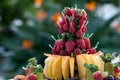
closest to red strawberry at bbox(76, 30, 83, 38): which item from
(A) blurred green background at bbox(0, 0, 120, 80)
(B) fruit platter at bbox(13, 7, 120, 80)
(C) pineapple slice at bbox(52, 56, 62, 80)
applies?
(B) fruit platter at bbox(13, 7, 120, 80)

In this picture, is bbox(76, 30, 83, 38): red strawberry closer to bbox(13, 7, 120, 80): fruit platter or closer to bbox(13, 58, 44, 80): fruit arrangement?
bbox(13, 7, 120, 80): fruit platter

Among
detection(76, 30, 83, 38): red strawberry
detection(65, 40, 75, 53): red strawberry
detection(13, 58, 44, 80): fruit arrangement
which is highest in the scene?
detection(76, 30, 83, 38): red strawberry

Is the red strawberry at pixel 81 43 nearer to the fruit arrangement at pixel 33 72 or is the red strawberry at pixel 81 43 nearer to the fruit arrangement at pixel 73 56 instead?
the fruit arrangement at pixel 73 56

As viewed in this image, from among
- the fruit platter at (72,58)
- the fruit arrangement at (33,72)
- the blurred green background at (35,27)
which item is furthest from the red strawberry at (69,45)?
the blurred green background at (35,27)

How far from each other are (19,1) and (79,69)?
4.93 metres

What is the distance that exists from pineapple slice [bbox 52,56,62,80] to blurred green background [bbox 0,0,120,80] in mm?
3718

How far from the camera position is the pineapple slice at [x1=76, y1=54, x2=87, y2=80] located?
1.62 metres

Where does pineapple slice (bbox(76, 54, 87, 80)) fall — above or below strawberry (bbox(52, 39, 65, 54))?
below

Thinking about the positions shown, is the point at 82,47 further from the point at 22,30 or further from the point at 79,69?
the point at 22,30

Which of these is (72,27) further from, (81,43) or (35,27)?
(35,27)

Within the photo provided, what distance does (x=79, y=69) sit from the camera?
1.63m

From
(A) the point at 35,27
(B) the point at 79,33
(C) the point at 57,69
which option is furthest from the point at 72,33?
(A) the point at 35,27

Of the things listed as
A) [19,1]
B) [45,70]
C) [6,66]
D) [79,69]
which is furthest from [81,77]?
[19,1]

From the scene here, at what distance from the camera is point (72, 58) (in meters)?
1.64
